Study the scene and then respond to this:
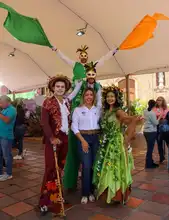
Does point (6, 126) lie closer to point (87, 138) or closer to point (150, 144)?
point (87, 138)

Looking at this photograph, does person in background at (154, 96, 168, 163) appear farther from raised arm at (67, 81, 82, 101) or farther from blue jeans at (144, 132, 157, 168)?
raised arm at (67, 81, 82, 101)

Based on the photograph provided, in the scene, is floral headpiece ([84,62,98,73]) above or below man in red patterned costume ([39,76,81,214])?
above

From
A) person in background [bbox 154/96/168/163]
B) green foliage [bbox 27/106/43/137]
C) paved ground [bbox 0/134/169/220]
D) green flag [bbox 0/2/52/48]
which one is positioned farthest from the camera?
green foliage [bbox 27/106/43/137]

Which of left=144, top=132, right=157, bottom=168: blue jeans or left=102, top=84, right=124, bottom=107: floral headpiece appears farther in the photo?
left=144, top=132, right=157, bottom=168: blue jeans

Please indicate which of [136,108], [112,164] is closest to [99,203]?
[112,164]

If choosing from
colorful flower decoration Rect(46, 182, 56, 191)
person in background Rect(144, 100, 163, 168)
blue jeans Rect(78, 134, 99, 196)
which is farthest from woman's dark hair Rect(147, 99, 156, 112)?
colorful flower decoration Rect(46, 182, 56, 191)

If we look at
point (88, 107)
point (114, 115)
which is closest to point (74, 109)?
point (88, 107)

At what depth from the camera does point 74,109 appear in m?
3.03

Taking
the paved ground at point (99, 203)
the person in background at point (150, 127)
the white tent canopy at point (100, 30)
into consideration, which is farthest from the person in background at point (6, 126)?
the white tent canopy at point (100, 30)

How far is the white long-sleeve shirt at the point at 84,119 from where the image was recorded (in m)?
2.89

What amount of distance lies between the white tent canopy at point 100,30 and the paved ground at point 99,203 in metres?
2.95

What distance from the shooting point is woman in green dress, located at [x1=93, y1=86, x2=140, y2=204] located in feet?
9.05

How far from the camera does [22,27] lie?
2.77 metres

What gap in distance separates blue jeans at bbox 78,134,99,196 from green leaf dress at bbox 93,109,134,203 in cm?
7
